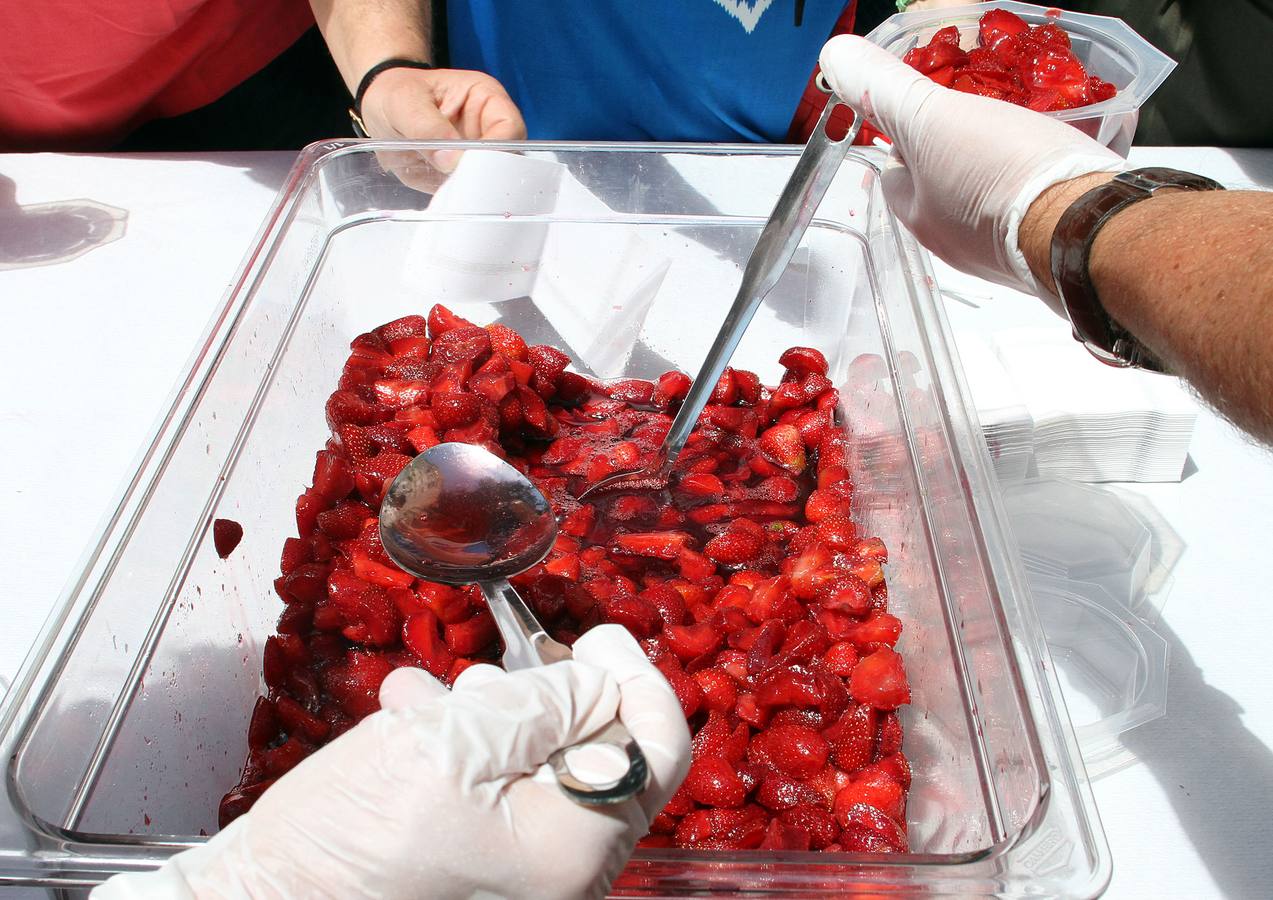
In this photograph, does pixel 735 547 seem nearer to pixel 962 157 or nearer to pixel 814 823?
A: pixel 814 823

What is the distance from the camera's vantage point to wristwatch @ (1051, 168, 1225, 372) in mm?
878

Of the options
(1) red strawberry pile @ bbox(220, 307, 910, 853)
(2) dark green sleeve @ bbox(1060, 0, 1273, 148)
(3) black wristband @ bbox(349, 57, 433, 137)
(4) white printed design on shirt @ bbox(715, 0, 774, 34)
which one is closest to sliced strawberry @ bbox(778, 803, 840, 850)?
(1) red strawberry pile @ bbox(220, 307, 910, 853)

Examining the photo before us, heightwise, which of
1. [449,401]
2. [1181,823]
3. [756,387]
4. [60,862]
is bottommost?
[1181,823]

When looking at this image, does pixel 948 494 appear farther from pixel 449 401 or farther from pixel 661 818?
pixel 449 401

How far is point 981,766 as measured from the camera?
82 centimetres

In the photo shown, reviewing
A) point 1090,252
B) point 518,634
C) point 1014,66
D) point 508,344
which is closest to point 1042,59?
point 1014,66

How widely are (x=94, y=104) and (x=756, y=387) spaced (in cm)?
163

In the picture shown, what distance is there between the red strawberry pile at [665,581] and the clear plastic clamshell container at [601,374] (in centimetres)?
5

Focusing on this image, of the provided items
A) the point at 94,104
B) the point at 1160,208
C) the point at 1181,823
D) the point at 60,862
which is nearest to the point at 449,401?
the point at 60,862

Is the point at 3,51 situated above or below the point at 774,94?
above

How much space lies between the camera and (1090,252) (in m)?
0.87

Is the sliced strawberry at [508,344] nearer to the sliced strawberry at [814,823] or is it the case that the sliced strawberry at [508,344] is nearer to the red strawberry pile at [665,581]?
the red strawberry pile at [665,581]

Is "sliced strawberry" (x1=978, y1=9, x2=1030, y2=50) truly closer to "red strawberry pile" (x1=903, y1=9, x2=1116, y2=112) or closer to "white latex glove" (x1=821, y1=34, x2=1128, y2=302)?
"red strawberry pile" (x1=903, y1=9, x2=1116, y2=112)

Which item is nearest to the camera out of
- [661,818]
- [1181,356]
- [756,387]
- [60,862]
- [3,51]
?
[60,862]
